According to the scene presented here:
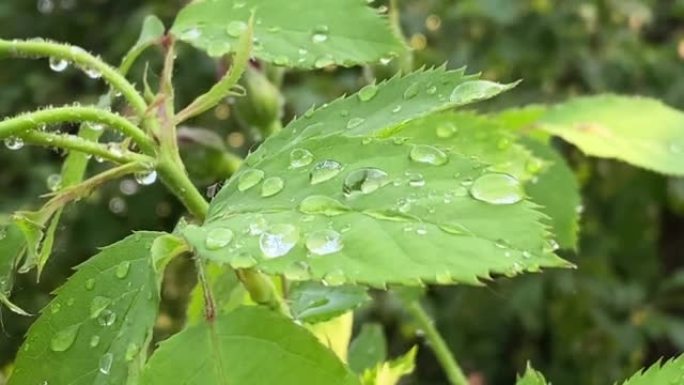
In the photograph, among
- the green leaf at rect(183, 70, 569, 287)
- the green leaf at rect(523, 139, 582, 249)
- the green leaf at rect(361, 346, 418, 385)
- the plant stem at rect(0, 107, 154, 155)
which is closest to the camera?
the green leaf at rect(183, 70, 569, 287)

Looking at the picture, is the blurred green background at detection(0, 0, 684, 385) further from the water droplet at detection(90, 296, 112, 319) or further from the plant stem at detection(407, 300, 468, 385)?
the water droplet at detection(90, 296, 112, 319)

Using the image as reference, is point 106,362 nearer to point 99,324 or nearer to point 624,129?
point 99,324

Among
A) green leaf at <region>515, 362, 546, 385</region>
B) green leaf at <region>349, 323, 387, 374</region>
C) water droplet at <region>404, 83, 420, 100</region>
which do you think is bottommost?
green leaf at <region>349, 323, 387, 374</region>

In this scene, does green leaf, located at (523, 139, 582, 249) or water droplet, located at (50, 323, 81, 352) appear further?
green leaf, located at (523, 139, 582, 249)

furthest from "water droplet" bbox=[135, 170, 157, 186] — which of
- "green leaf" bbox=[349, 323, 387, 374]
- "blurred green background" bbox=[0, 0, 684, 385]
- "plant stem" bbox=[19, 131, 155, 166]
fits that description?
"blurred green background" bbox=[0, 0, 684, 385]

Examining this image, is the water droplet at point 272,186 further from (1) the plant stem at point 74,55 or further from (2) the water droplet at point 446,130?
(2) the water droplet at point 446,130

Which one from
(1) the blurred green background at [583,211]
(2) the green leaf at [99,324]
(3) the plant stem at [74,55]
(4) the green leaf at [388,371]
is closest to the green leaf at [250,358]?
(2) the green leaf at [99,324]

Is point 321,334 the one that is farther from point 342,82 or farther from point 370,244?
point 342,82
